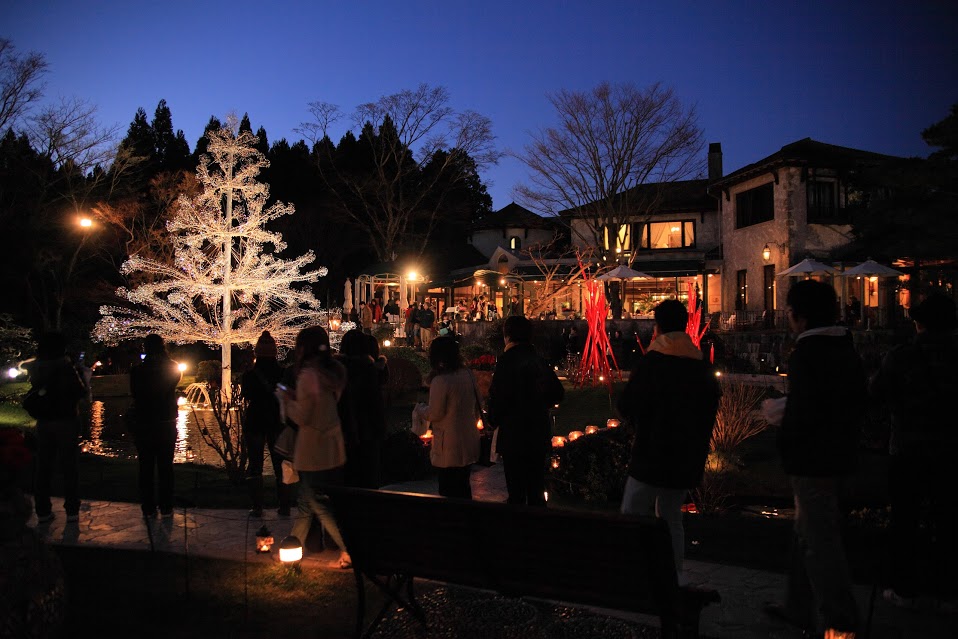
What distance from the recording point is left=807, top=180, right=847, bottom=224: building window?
88.1 feet

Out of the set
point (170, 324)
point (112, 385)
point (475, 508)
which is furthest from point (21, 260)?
point (475, 508)

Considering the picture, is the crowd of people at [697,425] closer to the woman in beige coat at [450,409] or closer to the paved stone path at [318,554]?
the woman in beige coat at [450,409]

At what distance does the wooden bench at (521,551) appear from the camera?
3197 millimetres

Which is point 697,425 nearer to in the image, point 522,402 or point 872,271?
point 522,402

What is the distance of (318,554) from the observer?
5496 millimetres

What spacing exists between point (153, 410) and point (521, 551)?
171 inches

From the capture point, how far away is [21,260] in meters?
26.7

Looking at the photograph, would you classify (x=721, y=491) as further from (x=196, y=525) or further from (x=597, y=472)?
(x=196, y=525)

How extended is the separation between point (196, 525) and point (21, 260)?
81.6 ft

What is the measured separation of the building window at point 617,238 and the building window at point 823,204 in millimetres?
7036

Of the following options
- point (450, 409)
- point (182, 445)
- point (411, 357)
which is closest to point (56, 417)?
point (450, 409)

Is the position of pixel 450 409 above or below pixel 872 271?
below

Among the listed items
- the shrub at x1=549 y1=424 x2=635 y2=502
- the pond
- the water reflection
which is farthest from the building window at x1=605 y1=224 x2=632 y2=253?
the shrub at x1=549 y1=424 x2=635 y2=502

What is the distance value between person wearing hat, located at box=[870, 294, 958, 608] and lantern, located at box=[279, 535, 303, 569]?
3.80 m
